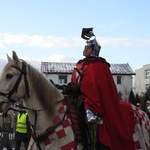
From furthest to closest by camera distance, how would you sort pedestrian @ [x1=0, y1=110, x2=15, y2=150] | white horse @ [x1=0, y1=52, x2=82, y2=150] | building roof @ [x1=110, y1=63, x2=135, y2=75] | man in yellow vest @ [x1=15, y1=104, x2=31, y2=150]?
building roof @ [x1=110, y1=63, x2=135, y2=75] → pedestrian @ [x1=0, y1=110, x2=15, y2=150] → man in yellow vest @ [x1=15, y1=104, x2=31, y2=150] → white horse @ [x1=0, y1=52, x2=82, y2=150]

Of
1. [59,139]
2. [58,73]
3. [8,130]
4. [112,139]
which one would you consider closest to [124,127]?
[112,139]

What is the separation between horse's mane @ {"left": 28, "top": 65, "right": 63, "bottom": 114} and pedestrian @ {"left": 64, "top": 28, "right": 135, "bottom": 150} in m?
0.41

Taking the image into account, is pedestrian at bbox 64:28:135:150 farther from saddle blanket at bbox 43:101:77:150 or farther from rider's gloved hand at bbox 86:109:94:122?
saddle blanket at bbox 43:101:77:150

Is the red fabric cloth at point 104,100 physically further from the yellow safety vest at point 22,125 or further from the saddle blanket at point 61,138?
the yellow safety vest at point 22,125

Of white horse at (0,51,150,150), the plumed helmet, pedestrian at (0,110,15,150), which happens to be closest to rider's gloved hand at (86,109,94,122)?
white horse at (0,51,150,150)

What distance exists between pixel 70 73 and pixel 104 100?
147 ft

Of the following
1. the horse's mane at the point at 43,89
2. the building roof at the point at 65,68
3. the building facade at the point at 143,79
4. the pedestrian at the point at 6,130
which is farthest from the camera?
the building facade at the point at 143,79

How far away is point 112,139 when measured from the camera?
573 centimetres

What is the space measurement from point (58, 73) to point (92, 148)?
45149mm

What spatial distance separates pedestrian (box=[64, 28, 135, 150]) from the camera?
5539mm

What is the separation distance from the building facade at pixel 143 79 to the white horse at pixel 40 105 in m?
63.6

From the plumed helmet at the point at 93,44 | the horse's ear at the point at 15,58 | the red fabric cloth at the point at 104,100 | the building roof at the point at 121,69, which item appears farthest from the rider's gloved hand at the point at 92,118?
the building roof at the point at 121,69

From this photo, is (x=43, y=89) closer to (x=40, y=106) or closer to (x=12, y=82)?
(x=40, y=106)

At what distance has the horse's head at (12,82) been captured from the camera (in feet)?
17.0
